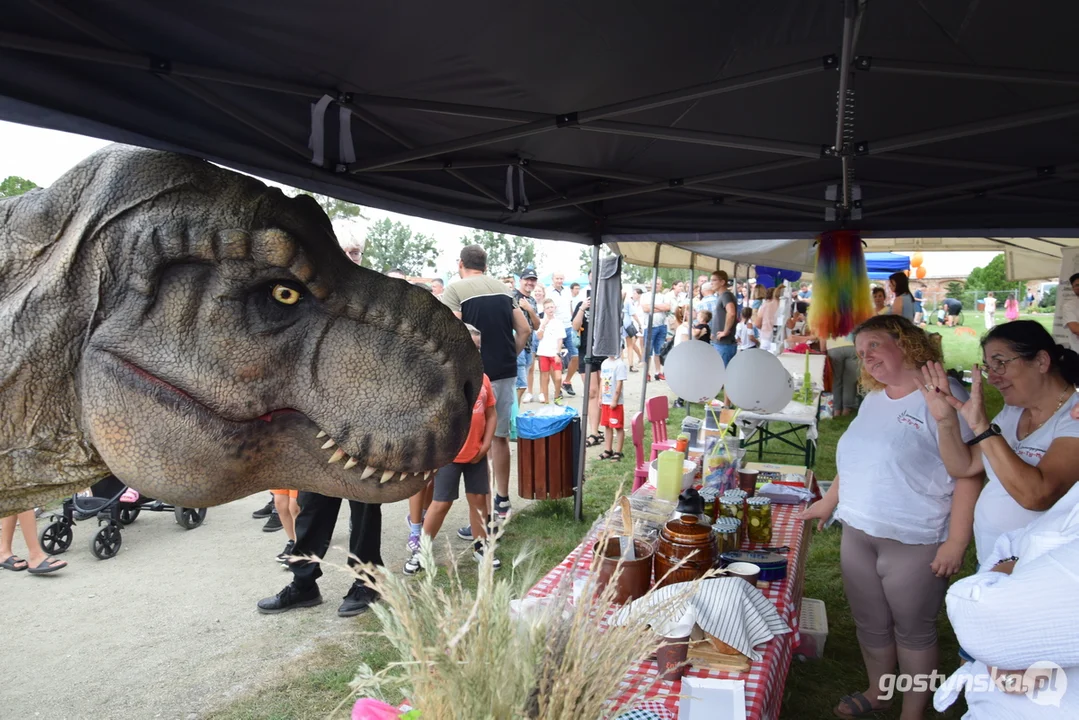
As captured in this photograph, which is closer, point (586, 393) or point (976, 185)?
point (976, 185)

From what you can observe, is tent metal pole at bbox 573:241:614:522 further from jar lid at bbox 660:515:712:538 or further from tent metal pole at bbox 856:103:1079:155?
jar lid at bbox 660:515:712:538

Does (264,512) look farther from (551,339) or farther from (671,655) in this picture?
(551,339)

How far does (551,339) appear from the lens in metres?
10.7

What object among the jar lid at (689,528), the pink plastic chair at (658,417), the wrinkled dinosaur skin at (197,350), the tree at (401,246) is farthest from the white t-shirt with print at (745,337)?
the tree at (401,246)

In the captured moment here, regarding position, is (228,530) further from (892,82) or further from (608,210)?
(892,82)

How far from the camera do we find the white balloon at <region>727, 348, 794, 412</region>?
13.6ft

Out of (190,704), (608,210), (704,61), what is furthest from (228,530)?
(704,61)

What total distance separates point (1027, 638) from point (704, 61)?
1.70 metres

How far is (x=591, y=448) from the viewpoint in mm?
8516

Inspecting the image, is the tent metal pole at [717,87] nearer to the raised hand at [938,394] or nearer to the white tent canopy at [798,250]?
the raised hand at [938,394]

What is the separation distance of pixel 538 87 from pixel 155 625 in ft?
12.6

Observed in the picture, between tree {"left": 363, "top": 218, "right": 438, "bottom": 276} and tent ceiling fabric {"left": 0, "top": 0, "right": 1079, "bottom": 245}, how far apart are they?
28108 mm

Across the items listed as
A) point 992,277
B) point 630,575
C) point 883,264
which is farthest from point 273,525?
point 992,277

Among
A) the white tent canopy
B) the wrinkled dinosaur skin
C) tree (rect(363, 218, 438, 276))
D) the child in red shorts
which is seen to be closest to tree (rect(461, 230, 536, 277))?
tree (rect(363, 218, 438, 276))
